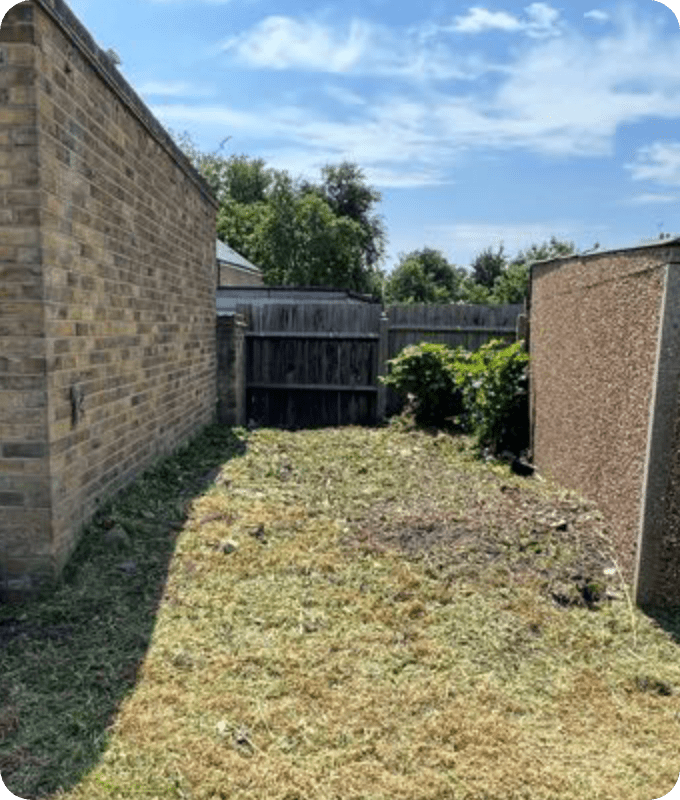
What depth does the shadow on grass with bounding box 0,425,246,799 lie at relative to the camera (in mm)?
2375

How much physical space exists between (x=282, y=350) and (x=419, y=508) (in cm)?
519

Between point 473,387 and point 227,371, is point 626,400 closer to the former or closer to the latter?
point 473,387

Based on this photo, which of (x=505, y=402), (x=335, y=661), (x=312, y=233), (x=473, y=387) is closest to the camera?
(x=335, y=661)

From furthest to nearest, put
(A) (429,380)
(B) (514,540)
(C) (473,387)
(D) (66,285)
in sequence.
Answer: (A) (429,380)
(C) (473,387)
(B) (514,540)
(D) (66,285)

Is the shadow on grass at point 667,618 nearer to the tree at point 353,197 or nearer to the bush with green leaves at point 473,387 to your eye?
the bush with green leaves at point 473,387

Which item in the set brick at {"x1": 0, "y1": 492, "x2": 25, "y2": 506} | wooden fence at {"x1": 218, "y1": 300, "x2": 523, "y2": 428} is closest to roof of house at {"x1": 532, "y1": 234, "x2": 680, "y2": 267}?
brick at {"x1": 0, "y1": 492, "x2": 25, "y2": 506}

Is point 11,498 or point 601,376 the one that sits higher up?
point 601,376

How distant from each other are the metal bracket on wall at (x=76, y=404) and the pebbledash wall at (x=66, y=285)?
0.01 m

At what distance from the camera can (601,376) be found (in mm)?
5008

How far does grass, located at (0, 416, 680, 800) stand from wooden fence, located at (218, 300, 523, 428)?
489 cm

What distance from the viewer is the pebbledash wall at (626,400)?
3.85m

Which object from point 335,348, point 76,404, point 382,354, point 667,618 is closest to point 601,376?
point 667,618

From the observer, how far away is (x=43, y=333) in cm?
346

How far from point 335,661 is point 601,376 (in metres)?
3.09
